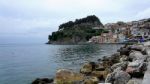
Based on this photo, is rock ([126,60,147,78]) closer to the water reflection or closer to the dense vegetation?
the water reflection

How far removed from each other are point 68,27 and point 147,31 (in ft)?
200

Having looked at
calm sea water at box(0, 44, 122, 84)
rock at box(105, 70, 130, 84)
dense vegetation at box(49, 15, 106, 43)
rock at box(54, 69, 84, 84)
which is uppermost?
dense vegetation at box(49, 15, 106, 43)

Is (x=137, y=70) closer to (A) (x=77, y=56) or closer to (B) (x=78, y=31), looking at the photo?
(A) (x=77, y=56)

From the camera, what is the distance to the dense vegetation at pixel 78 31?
14893cm

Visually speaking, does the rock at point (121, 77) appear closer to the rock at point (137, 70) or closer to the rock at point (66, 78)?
the rock at point (137, 70)

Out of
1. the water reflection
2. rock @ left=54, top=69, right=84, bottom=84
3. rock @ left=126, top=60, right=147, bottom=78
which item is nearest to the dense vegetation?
the water reflection

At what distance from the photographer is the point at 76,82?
1784 centimetres

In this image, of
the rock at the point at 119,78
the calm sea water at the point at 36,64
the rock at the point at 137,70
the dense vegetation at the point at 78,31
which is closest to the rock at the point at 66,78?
the rock at the point at 119,78

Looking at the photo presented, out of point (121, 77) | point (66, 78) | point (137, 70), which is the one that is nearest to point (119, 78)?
point (121, 77)

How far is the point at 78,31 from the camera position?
15075cm

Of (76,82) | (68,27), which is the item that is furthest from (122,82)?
(68,27)

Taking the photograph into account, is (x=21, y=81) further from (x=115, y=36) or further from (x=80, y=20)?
(x=80, y=20)

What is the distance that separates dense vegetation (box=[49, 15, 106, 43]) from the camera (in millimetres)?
148925

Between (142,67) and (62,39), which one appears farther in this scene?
(62,39)
